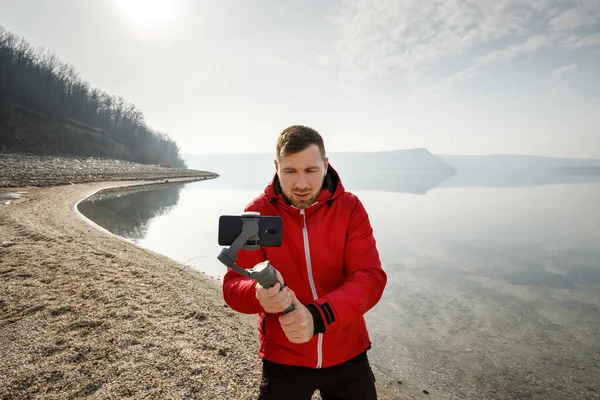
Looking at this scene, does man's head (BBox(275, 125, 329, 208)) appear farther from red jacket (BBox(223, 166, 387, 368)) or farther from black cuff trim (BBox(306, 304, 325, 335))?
black cuff trim (BBox(306, 304, 325, 335))

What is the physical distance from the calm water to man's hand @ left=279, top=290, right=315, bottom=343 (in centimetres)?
417

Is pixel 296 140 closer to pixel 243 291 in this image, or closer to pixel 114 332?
pixel 243 291

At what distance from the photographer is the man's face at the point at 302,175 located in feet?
6.83

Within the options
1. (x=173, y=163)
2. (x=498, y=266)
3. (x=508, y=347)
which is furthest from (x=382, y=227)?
(x=173, y=163)

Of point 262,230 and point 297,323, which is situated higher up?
point 262,230

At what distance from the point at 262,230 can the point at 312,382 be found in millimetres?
1302

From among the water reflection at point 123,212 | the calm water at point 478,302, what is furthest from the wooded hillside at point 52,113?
the calm water at point 478,302

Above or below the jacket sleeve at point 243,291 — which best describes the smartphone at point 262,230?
above

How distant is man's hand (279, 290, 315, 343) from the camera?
5.36 feet

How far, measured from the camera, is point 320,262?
85.0 inches

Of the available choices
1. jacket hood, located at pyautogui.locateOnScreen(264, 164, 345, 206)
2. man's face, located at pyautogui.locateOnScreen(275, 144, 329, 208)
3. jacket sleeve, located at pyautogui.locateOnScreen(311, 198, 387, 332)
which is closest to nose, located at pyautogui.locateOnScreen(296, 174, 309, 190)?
man's face, located at pyautogui.locateOnScreen(275, 144, 329, 208)

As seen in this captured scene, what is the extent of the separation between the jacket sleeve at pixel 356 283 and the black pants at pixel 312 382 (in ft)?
1.28

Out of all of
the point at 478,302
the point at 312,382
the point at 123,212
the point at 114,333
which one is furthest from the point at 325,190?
the point at 123,212

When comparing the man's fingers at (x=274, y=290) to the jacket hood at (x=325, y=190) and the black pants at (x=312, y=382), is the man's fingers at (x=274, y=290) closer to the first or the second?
the jacket hood at (x=325, y=190)
